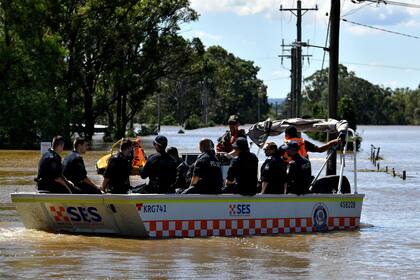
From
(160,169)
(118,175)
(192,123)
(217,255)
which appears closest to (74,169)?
(118,175)

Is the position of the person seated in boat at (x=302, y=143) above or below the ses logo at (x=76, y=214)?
above

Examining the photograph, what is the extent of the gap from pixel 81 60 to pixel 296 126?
54461 mm

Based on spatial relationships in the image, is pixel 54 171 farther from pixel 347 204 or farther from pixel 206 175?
pixel 347 204

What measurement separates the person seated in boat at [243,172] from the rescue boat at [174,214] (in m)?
0.18

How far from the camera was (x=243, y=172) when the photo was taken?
1756 cm

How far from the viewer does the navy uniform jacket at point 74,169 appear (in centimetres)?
1767

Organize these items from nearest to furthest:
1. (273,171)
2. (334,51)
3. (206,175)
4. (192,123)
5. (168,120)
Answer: (206,175) → (273,171) → (334,51) → (192,123) → (168,120)

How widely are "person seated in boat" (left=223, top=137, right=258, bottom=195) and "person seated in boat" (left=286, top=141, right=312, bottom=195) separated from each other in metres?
0.79

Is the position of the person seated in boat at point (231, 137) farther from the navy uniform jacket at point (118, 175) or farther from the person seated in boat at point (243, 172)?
the navy uniform jacket at point (118, 175)

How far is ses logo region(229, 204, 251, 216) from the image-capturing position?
17453 mm

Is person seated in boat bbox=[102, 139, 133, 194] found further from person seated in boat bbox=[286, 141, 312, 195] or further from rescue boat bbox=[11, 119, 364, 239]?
person seated in boat bbox=[286, 141, 312, 195]

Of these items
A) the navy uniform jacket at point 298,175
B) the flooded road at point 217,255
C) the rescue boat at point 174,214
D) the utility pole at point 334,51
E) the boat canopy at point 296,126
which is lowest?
the flooded road at point 217,255

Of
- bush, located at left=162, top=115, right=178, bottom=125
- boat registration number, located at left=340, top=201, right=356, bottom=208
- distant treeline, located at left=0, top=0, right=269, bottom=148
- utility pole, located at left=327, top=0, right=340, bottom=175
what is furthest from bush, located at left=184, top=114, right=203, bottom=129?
boat registration number, located at left=340, top=201, right=356, bottom=208

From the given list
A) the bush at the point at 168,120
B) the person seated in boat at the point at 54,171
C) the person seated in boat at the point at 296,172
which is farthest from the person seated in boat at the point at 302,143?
the bush at the point at 168,120
